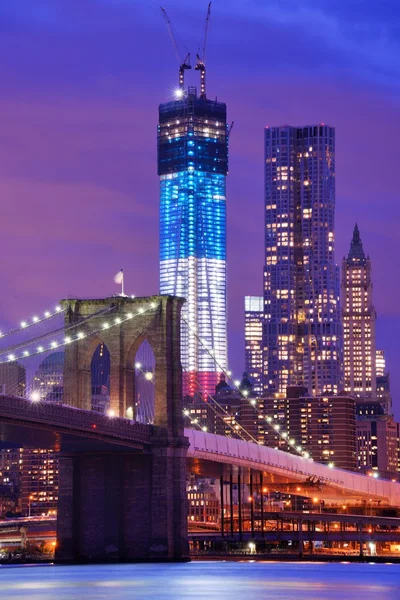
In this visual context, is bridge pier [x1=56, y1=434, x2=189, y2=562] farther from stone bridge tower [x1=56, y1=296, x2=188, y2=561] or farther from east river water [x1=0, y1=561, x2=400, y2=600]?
east river water [x1=0, y1=561, x2=400, y2=600]

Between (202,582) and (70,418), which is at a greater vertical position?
(70,418)

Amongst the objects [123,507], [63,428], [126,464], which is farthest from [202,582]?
[126,464]

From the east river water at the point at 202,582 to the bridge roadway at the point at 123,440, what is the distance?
752cm

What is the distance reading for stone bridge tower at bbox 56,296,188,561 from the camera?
347 feet

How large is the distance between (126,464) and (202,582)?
17.7 meters

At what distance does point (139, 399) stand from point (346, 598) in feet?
180

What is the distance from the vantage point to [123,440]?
102 metres

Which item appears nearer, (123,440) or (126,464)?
(123,440)

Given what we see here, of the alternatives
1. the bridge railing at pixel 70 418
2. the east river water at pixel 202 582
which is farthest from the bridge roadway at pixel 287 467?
the bridge railing at pixel 70 418

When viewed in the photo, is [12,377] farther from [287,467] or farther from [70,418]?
[70,418]

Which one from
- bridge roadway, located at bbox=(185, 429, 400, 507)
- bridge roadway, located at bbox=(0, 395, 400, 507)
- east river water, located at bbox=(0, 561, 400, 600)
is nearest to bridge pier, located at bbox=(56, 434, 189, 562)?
east river water, located at bbox=(0, 561, 400, 600)

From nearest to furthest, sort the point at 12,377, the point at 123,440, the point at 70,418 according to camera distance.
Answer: the point at 70,418, the point at 123,440, the point at 12,377

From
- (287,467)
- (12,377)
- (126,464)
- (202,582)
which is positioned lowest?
(202,582)

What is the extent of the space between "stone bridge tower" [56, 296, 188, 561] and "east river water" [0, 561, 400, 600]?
→ 6.07ft
